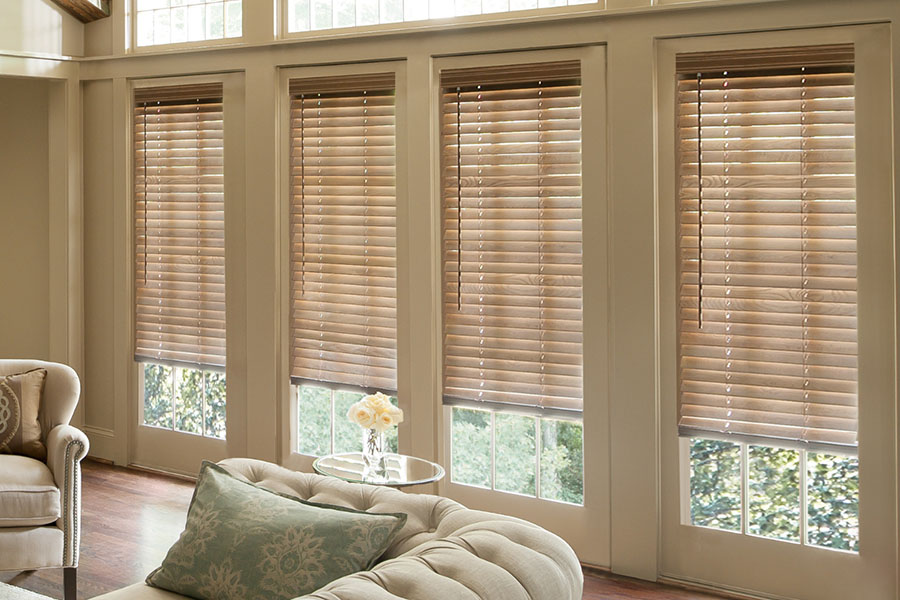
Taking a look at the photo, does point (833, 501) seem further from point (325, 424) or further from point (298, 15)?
point (298, 15)

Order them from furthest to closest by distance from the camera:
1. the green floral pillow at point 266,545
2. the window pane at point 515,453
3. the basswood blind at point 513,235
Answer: the window pane at point 515,453, the basswood blind at point 513,235, the green floral pillow at point 266,545

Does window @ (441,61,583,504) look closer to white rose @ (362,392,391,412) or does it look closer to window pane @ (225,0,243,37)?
white rose @ (362,392,391,412)

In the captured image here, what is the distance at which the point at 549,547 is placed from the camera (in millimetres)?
1883

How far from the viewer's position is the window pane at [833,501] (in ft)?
11.2

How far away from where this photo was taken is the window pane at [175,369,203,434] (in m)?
5.12

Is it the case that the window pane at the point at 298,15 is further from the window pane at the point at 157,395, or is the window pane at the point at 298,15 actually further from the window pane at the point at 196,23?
the window pane at the point at 157,395

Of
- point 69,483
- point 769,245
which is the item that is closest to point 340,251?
point 69,483

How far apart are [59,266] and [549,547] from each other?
4500 mm

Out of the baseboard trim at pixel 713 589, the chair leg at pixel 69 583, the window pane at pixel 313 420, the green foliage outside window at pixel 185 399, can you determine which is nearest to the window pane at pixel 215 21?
the green foliage outside window at pixel 185 399

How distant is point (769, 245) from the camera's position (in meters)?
3.49

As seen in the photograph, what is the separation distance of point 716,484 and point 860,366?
2.56 feet

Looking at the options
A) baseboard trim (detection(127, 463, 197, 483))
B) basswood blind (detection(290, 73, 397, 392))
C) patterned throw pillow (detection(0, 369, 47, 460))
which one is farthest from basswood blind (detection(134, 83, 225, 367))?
patterned throw pillow (detection(0, 369, 47, 460))

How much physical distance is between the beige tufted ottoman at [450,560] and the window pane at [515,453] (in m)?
1.88

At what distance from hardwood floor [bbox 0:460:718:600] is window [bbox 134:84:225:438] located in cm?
41
